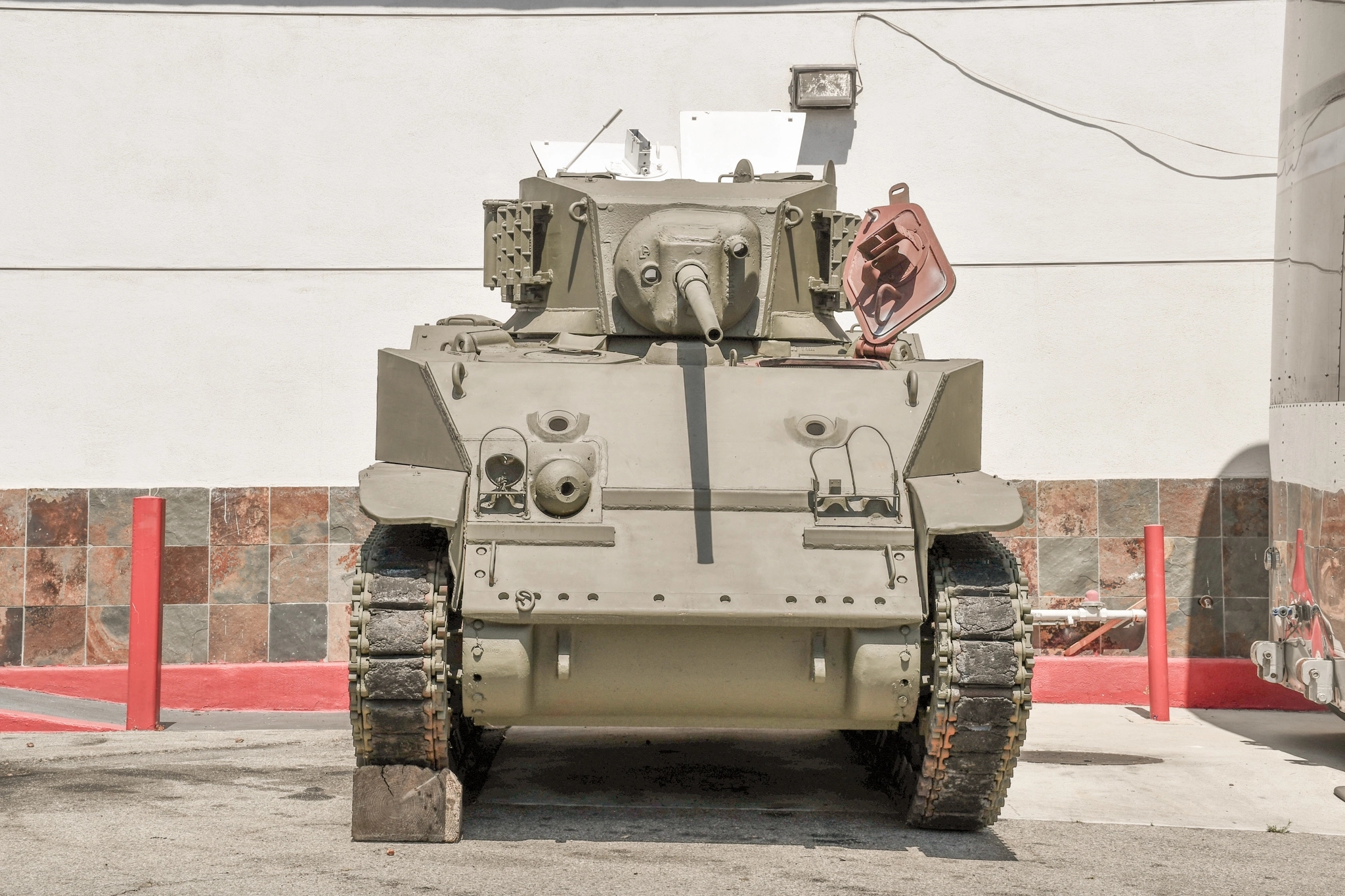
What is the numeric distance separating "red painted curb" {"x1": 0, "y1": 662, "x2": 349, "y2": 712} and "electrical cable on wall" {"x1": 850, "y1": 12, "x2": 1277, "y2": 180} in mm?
5878

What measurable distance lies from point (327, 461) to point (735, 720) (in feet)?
18.1

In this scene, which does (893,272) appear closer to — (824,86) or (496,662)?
(496,662)

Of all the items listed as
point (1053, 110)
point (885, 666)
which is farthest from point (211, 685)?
point (1053, 110)

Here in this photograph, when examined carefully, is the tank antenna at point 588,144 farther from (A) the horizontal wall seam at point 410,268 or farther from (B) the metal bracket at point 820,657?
(B) the metal bracket at point 820,657

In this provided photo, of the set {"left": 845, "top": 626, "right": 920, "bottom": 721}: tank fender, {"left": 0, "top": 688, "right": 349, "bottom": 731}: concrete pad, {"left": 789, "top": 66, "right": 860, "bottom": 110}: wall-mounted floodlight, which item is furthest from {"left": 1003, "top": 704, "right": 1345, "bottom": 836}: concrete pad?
{"left": 789, "top": 66, "right": 860, "bottom": 110}: wall-mounted floodlight

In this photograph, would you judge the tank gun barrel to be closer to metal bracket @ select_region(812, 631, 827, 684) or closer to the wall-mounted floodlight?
metal bracket @ select_region(812, 631, 827, 684)

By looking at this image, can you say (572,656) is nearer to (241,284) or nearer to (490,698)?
(490,698)

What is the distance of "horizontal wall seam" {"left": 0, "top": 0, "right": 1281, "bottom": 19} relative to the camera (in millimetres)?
10836

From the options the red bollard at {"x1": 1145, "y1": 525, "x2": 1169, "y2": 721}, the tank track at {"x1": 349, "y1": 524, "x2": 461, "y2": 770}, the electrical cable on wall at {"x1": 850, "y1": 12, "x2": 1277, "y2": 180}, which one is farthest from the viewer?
the electrical cable on wall at {"x1": 850, "y1": 12, "x2": 1277, "y2": 180}

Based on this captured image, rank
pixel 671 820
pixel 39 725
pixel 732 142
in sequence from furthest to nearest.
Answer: pixel 732 142, pixel 39 725, pixel 671 820

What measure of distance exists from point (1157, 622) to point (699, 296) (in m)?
4.81

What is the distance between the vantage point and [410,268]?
10.9m

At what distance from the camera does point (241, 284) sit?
10.8m

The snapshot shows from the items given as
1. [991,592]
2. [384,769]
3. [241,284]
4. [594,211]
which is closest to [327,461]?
[241,284]
